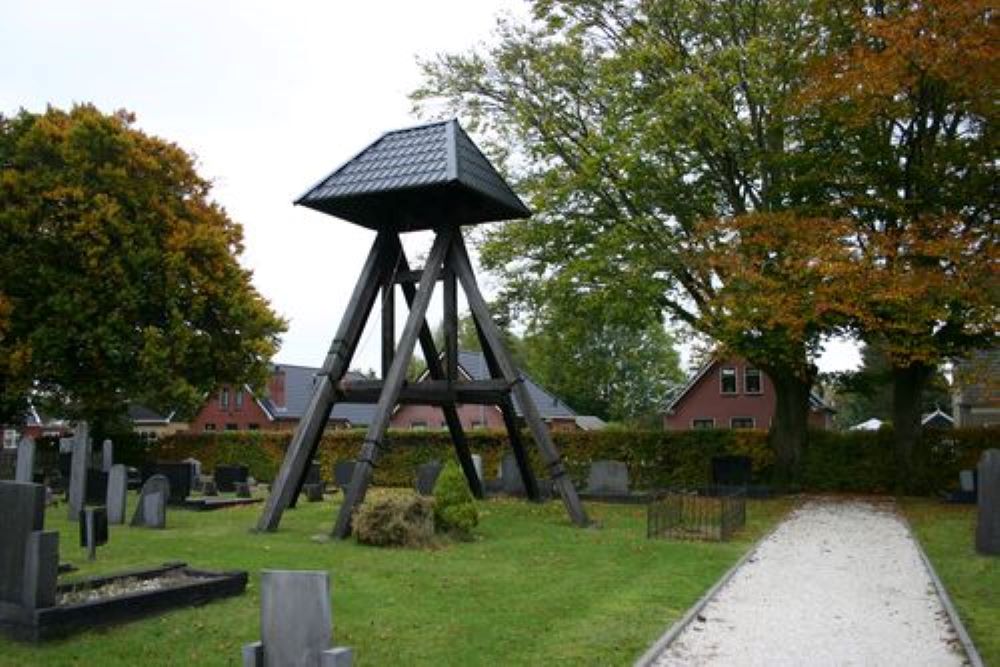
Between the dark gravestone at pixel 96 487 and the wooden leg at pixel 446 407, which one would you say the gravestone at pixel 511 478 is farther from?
the dark gravestone at pixel 96 487

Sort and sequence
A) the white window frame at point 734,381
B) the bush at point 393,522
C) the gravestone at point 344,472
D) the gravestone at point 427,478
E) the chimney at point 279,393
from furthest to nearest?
the chimney at point 279,393
the white window frame at point 734,381
the gravestone at point 344,472
the gravestone at point 427,478
the bush at point 393,522

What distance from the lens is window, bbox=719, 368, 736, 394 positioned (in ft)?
173

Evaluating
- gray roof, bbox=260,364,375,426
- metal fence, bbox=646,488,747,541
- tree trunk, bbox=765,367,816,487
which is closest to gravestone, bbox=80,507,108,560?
metal fence, bbox=646,488,747,541

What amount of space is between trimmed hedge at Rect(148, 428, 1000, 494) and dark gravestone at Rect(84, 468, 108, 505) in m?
12.5

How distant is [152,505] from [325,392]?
12.2 ft

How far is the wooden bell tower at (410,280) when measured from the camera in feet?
49.7

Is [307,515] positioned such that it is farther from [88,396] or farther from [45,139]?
[45,139]

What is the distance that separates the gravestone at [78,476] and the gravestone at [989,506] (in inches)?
594

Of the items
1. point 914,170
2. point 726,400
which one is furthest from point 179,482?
point 726,400

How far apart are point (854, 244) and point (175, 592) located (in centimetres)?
1637

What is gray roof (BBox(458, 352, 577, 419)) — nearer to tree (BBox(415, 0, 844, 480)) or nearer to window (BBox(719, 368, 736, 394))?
window (BBox(719, 368, 736, 394))

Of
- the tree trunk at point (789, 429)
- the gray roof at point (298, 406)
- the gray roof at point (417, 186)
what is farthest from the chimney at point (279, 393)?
the gray roof at point (417, 186)

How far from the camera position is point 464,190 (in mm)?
15562

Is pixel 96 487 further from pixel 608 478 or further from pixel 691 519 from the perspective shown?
pixel 691 519
